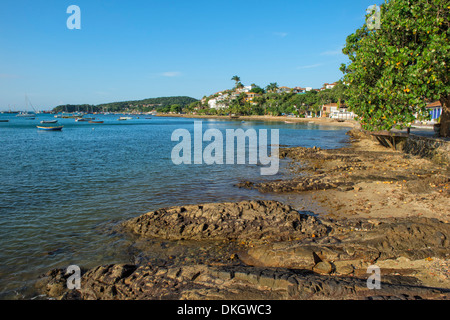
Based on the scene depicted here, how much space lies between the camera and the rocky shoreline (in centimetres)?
616

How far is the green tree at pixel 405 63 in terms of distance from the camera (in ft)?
46.7

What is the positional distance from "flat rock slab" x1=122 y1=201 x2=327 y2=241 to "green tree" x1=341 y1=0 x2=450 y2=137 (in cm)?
1003

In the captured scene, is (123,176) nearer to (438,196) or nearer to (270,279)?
(270,279)

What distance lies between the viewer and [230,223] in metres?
9.73

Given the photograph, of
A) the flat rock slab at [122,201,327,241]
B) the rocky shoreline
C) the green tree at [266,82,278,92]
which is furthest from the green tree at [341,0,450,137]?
the green tree at [266,82,278,92]

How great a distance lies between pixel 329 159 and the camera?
25.5 m

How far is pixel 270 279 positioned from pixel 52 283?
540 centimetres

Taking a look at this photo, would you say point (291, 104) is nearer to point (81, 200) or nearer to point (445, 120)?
point (445, 120)

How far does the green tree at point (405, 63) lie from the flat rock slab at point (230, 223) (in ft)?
32.9

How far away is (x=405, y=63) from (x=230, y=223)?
12.7 metres

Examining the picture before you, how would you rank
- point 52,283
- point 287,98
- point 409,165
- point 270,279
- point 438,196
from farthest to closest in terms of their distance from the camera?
point 287,98
point 409,165
point 438,196
point 52,283
point 270,279

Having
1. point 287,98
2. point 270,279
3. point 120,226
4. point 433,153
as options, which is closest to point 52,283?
point 120,226

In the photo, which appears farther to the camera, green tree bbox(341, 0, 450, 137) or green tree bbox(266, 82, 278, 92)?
green tree bbox(266, 82, 278, 92)

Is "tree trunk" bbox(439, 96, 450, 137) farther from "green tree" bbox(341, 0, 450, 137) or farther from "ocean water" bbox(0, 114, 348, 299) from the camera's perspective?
"ocean water" bbox(0, 114, 348, 299)
